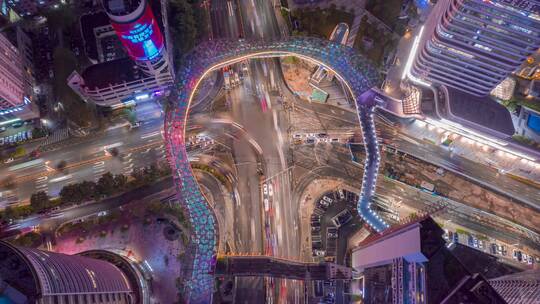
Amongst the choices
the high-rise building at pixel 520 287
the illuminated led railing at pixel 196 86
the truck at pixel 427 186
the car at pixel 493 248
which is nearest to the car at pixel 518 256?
the high-rise building at pixel 520 287

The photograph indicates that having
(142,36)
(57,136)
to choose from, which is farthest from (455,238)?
(57,136)

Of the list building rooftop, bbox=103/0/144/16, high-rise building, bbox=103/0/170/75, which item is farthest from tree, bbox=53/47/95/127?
building rooftop, bbox=103/0/144/16

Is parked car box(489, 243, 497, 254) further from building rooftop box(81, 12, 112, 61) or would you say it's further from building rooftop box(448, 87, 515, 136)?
building rooftop box(81, 12, 112, 61)

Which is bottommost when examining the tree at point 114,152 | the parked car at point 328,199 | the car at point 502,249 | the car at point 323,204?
the car at point 502,249

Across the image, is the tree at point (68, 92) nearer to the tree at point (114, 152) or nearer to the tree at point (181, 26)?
the tree at point (114, 152)

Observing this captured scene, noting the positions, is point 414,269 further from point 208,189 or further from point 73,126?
point 73,126

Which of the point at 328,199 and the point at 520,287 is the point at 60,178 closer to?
the point at 328,199

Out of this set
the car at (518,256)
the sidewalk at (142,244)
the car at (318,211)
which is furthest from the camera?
the car at (318,211)
